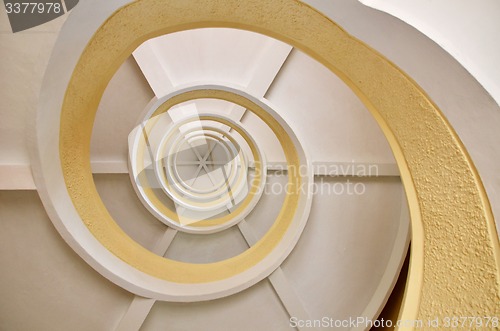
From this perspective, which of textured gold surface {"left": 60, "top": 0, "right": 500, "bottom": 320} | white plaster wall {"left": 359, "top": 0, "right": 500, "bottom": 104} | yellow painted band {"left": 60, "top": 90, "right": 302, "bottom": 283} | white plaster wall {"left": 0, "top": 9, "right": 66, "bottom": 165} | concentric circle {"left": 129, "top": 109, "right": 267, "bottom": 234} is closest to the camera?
white plaster wall {"left": 359, "top": 0, "right": 500, "bottom": 104}

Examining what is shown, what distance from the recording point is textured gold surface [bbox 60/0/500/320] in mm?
1356

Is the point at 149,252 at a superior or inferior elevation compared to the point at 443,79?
superior

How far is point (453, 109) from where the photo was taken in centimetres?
134

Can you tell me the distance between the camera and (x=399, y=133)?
1868 millimetres

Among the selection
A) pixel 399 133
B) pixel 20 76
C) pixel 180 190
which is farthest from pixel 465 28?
pixel 180 190

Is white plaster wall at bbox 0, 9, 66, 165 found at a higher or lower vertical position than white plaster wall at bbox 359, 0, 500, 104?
higher

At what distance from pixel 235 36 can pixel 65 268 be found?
3127mm

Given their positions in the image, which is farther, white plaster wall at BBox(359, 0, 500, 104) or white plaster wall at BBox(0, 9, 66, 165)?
white plaster wall at BBox(0, 9, 66, 165)

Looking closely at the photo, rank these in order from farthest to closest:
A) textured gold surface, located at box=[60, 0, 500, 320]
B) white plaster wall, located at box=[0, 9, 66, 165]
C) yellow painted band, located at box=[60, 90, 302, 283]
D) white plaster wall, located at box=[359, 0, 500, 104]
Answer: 1. yellow painted band, located at box=[60, 90, 302, 283]
2. white plaster wall, located at box=[0, 9, 66, 165]
3. textured gold surface, located at box=[60, 0, 500, 320]
4. white plaster wall, located at box=[359, 0, 500, 104]

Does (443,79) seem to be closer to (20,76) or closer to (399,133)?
(399,133)

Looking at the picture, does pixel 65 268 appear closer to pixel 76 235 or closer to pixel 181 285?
pixel 76 235

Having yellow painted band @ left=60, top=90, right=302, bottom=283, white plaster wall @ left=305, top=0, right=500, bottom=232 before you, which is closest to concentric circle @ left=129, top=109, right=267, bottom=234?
yellow painted band @ left=60, top=90, right=302, bottom=283

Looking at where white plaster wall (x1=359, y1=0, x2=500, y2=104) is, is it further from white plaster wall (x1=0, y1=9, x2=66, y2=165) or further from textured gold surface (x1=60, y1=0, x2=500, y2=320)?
white plaster wall (x1=0, y1=9, x2=66, y2=165)

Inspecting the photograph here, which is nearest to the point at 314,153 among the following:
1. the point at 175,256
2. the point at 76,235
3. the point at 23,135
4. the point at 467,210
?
the point at 467,210
